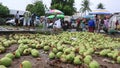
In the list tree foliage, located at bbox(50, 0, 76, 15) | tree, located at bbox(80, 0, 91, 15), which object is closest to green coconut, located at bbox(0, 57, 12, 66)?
tree foliage, located at bbox(50, 0, 76, 15)

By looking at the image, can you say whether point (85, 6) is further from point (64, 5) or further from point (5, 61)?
point (5, 61)

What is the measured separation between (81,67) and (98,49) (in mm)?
2143

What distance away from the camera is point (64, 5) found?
73.2 m

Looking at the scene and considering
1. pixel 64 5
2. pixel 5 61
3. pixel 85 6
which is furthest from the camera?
pixel 85 6

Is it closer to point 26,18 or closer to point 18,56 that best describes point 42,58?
point 18,56

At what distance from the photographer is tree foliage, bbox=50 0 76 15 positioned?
70.8 meters

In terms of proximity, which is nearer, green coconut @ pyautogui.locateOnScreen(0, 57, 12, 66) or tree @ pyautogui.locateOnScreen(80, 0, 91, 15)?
green coconut @ pyautogui.locateOnScreen(0, 57, 12, 66)

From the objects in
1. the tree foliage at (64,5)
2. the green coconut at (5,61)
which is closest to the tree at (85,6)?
the tree foliage at (64,5)

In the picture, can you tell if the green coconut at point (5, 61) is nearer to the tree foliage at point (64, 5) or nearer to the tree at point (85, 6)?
the tree foliage at point (64, 5)

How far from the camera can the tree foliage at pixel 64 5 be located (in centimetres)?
7078

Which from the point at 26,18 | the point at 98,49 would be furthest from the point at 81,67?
the point at 26,18

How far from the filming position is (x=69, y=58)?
13.4 feet

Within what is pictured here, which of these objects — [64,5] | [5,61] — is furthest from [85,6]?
[5,61]

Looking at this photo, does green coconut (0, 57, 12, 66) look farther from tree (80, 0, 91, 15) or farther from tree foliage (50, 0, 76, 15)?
tree (80, 0, 91, 15)
